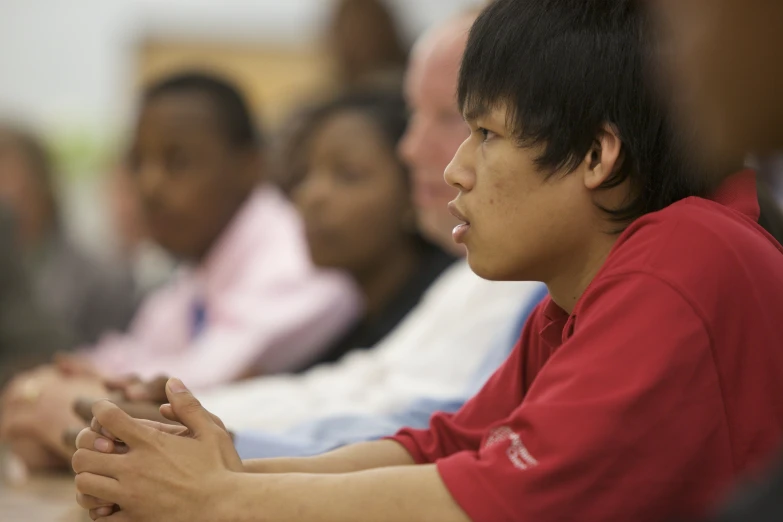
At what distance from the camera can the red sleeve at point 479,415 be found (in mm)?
1001

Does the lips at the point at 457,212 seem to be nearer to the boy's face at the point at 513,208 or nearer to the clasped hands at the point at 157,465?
the boy's face at the point at 513,208

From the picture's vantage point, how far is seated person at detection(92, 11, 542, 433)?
1.49m

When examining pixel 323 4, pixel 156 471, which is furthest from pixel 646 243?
pixel 323 4

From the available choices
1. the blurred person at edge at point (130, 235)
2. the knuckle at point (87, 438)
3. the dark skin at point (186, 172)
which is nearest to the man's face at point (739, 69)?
the knuckle at point (87, 438)

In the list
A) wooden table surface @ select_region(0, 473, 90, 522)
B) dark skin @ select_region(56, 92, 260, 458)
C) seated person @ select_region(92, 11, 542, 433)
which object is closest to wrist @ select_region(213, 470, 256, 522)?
wooden table surface @ select_region(0, 473, 90, 522)

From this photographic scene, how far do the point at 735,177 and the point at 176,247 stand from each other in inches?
64.0

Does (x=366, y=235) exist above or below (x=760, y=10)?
above

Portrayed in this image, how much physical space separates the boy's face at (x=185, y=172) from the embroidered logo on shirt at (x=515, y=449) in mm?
1613

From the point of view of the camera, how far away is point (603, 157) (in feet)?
2.85

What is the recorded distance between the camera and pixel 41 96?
5.80 m

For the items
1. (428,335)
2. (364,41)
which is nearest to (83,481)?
(428,335)

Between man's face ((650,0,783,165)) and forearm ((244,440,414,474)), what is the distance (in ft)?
1.49

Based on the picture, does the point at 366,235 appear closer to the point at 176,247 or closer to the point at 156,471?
the point at 176,247

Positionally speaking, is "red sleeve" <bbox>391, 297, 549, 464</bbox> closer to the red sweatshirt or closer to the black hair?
the red sweatshirt
